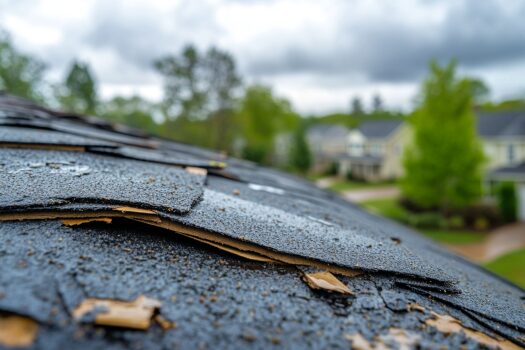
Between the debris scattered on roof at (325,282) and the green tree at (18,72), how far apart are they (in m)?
27.4

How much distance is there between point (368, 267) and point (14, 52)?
30.3 meters

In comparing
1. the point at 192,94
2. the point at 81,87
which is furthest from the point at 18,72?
the point at 192,94

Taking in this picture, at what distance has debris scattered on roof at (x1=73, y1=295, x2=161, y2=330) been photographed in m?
0.72

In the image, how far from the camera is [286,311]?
90 centimetres

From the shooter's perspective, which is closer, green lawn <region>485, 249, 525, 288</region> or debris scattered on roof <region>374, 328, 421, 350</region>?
debris scattered on roof <region>374, 328, 421, 350</region>

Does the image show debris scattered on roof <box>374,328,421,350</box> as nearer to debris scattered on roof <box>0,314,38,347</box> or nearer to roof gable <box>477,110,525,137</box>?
debris scattered on roof <box>0,314,38,347</box>

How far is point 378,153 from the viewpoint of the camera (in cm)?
3453

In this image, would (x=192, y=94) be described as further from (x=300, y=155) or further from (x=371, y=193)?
(x=371, y=193)

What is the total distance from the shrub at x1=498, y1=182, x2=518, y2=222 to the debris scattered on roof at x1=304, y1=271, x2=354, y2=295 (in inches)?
734

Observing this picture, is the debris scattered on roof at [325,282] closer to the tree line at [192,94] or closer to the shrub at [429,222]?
the shrub at [429,222]

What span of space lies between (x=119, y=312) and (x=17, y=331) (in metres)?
0.19

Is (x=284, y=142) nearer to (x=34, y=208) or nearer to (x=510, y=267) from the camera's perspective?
(x=510, y=267)

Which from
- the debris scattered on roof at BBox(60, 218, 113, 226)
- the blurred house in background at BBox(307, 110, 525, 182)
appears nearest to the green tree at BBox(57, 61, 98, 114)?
the blurred house in background at BBox(307, 110, 525, 182)

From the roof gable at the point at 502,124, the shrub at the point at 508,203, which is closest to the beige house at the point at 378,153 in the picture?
the roof gable at the point at 502,124
